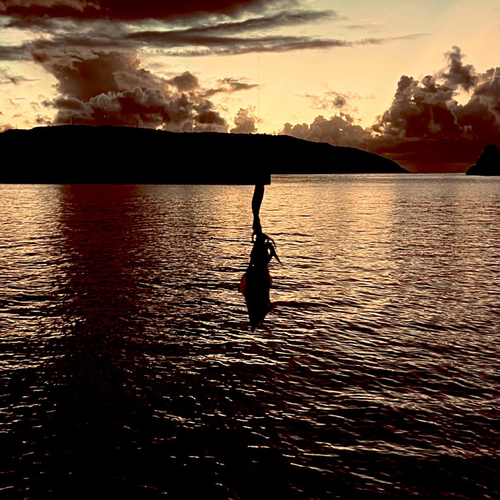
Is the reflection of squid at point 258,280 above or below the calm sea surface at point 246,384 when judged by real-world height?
above

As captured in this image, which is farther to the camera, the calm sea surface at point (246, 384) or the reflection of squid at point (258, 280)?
the calm sea surface at point (246, 384)

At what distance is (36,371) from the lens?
21.0 m

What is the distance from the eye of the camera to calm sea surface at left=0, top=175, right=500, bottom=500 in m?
13.9

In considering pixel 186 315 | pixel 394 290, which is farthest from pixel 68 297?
pixel 394 290

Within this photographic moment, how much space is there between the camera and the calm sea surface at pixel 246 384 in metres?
13.9

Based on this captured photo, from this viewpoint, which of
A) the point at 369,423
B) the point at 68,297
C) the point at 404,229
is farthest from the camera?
the point at 404,229

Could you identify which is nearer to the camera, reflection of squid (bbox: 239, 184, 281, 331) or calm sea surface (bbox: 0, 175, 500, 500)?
reflection of squid (bbox: 239, 184, 281, 331)

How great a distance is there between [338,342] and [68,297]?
18.2 m

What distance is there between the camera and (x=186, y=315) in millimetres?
29734

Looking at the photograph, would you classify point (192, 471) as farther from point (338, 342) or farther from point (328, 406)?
point (338, 342)

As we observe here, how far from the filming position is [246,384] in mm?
19750

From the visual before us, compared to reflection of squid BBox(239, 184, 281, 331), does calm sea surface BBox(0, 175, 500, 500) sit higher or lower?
lower

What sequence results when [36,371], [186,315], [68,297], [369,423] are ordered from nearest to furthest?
1. [369,423]
2. [36,371]
3. [186,315]
4. [68,297]

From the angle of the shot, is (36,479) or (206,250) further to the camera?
(206,250)
